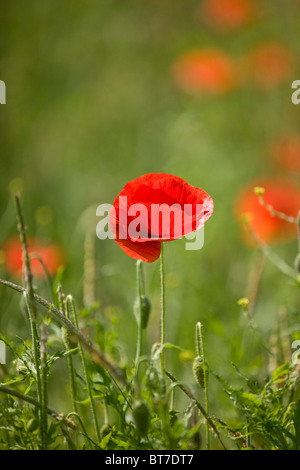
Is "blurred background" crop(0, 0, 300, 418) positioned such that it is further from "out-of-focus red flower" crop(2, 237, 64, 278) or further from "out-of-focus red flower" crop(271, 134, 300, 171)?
"out-of-focus red flower" crop(2, 237, 64, 278)

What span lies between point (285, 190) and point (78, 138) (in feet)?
4.02

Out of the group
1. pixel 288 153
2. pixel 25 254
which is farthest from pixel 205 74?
pixel 25 254

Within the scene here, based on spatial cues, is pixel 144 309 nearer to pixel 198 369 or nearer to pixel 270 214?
pixel 198 369

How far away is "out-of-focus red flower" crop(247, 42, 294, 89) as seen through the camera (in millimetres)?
2529

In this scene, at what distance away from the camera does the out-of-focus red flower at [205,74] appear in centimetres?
249

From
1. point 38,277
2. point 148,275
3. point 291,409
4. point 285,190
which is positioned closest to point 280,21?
→ point 285,190

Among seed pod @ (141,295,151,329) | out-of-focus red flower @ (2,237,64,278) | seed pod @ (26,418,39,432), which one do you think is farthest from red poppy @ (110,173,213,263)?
out-of-focus red flower @ (2,237,64,278)

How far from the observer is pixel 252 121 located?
→ 2.75 m

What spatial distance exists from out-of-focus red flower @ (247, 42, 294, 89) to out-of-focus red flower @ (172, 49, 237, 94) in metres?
0.10

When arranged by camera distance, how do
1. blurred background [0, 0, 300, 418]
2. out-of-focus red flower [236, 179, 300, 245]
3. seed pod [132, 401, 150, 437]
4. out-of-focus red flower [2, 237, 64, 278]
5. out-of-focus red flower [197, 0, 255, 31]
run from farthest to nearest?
1. out-of-focus red flower [197, 0, 255, 31]
2. blurred background [0, 0, 300, 418]
3. out-of-focus red flower [236, 179, 300, 245]
4. out-of-focus red flower [2, 237, 64, 278]
5. seed pod [132, 401, 150, 437]

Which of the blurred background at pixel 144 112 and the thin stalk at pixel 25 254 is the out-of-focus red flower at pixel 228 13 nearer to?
the blurred background at pixel 144 112

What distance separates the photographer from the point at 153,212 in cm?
74

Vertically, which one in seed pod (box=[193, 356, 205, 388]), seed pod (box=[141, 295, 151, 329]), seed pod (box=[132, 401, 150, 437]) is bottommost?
seed pod (box=[132, 401, 150, 437])

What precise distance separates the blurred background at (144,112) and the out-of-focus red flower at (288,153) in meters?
0.01
